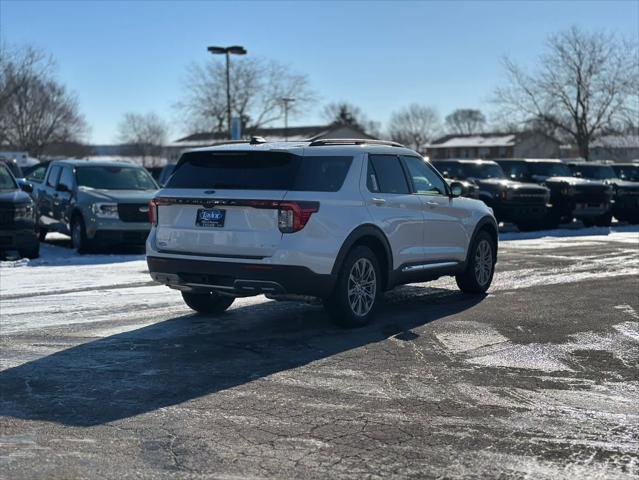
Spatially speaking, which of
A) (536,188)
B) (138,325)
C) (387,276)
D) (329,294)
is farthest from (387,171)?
(536,188)

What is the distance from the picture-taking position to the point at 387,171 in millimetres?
8875

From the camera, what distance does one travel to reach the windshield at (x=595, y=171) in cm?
2552

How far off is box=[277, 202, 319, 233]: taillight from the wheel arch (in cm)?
50

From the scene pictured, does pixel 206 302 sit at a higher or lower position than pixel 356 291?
lower

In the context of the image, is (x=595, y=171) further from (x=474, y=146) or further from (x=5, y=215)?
(x=474, y=146)

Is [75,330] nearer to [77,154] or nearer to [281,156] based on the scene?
[281,156]

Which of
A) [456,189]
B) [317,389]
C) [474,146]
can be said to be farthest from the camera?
[474,146]

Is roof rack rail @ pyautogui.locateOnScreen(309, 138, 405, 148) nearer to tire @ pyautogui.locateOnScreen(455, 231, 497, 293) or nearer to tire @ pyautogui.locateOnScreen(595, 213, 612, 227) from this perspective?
tire @ pyautogui.locateOnScreen(455, 231, 497, 293)

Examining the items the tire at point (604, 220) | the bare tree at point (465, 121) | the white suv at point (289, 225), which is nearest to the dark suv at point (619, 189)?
the tire at point (604, 220)

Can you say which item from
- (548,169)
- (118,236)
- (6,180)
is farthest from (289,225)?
(548,169)

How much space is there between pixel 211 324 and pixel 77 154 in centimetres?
6406

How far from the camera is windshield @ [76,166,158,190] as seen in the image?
53.8 ft

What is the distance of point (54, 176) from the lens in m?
17.2

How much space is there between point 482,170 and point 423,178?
1273 cm
